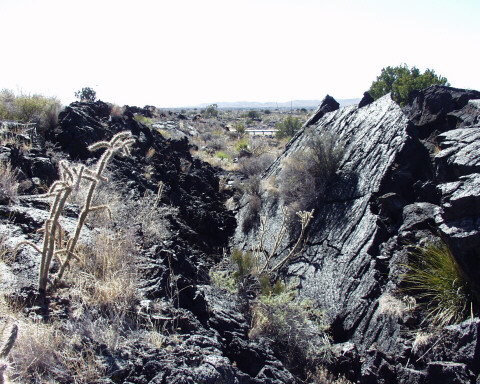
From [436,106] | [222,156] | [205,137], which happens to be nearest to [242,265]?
[436,106]

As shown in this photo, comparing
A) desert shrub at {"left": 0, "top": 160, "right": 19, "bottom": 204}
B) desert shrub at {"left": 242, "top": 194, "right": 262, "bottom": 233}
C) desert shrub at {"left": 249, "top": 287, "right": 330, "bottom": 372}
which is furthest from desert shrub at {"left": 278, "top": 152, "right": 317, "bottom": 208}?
desert shrub at {"left": 0, "top": 160, "right": 19, "bottom": 204}

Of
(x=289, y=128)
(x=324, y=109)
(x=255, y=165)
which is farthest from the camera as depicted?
(x=289, y=128)

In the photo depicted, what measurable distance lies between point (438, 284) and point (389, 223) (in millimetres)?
1812

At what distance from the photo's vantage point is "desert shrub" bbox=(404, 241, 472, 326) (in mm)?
4719

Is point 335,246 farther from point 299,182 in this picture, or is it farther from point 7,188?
point 7,188

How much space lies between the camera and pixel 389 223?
6.73 metres

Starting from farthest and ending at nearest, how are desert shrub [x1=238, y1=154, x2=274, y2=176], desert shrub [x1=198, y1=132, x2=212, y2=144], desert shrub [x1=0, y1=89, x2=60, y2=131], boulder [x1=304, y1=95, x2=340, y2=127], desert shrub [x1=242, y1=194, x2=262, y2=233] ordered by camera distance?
desert shrub [x1=198, y1=132, x2=212, y2=144]
desert shrub [x1=238, y1=154, x2=274, y2=176]
boulder [x1=304, y1=95, x2=340, y2=127]
desert shrub [x1=242, y1=194, x2=262, y2=233]
desert shrub [x1=0, y1=89, x2=60, y2=131]

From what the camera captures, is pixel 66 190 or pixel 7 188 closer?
pixel 66 190

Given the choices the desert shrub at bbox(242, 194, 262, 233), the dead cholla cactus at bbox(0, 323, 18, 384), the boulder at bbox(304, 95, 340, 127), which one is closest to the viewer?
the dead cholla cactus at bbox(0, 323, 18, 384)

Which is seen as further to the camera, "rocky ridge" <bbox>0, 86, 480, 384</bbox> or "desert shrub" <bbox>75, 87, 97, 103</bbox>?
"desert shrub" <bbox>75, 87, 97, 103</bbox>

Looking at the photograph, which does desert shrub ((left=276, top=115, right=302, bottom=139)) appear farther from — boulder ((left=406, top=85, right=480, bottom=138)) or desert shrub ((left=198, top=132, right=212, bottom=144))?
boulder ((left=406, top=85, right=480, bottom=138))

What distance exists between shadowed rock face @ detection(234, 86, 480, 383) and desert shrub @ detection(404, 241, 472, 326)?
22 cm

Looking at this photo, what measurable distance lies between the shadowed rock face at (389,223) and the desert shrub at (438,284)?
0.22 meters

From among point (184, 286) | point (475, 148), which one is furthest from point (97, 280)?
point (475, 148)
